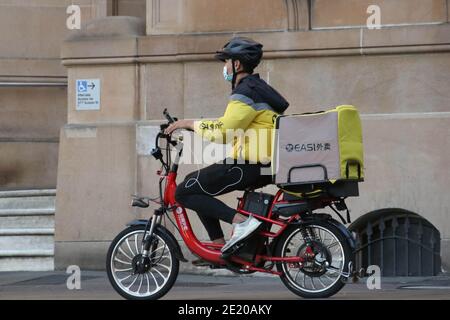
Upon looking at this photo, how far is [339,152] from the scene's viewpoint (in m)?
7.75

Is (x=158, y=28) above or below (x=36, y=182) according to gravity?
above

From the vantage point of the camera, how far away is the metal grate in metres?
11.1

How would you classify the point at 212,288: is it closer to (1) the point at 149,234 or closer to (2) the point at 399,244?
(1) the point at 149,234

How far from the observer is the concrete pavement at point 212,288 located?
8.78 meters

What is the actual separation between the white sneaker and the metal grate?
341 cm

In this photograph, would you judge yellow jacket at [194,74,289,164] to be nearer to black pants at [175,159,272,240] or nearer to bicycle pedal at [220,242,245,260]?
black pants at [175,159,272,240]

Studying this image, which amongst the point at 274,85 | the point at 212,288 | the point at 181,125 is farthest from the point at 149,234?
the point at 274,85

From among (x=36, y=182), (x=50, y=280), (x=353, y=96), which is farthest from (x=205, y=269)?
Answer: (x=36, y=182)

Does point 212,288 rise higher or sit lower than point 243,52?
lower

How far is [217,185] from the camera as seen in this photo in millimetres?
8094

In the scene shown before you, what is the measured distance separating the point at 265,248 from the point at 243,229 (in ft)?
0.84

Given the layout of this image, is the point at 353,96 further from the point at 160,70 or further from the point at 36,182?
the point at 36,182

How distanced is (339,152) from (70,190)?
477 cm

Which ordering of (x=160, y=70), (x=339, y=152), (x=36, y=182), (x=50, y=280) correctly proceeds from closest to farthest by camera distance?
(x=339, y=152)
(x=50, y=280)
(x=160, y=70)
(x=36, y=182)
